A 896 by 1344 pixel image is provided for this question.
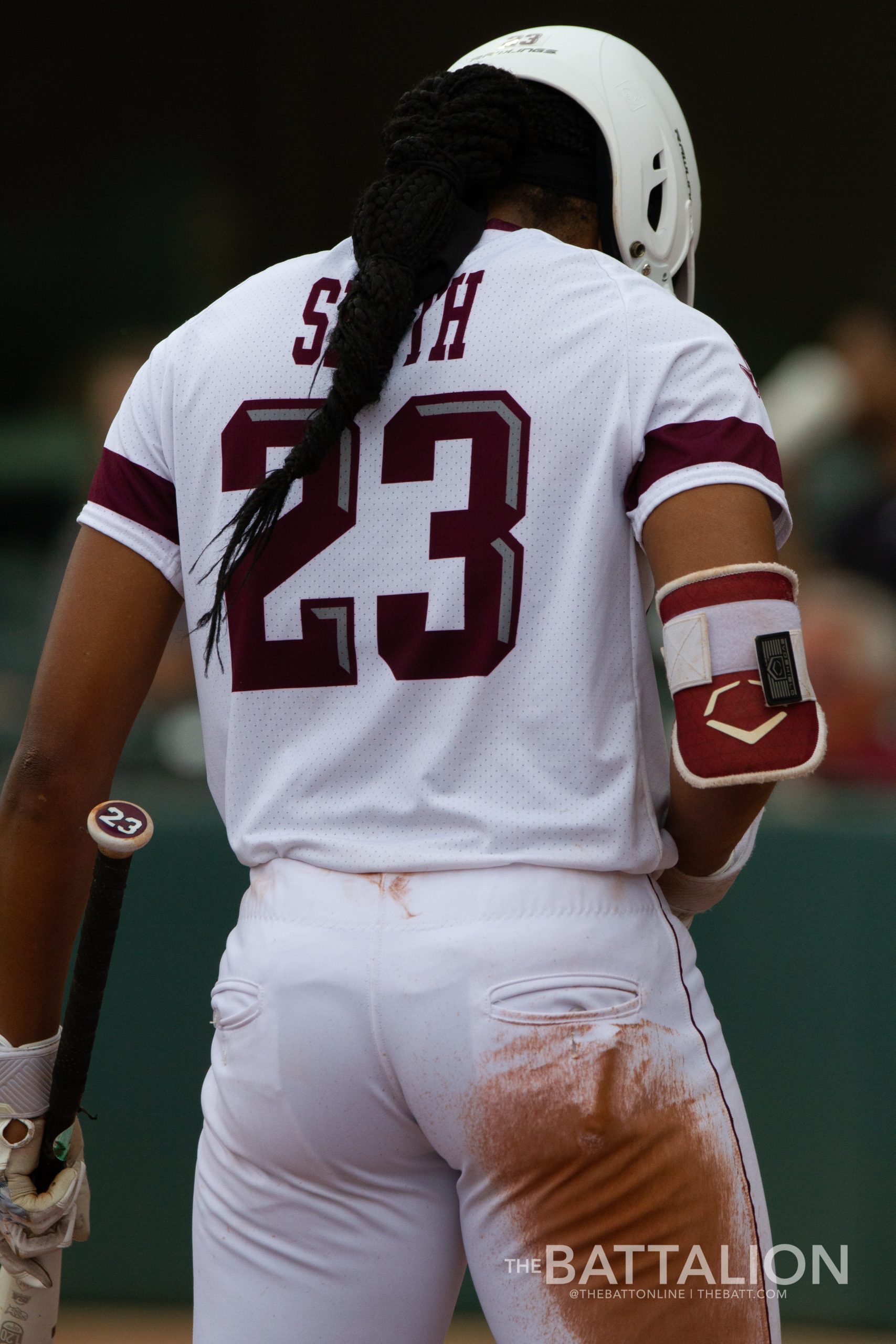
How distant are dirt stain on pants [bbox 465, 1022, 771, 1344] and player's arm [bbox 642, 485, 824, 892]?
287mm

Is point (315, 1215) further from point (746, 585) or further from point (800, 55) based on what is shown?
point (800, 55)

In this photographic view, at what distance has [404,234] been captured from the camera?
161cm

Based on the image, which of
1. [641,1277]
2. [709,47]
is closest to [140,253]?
[709,47]

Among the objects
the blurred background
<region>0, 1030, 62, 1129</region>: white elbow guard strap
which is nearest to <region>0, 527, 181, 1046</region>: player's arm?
<region>0, 1030, 62, 1129</region>: white elbow guard strap

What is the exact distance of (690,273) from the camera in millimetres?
2066

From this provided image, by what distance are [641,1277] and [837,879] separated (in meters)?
2.39

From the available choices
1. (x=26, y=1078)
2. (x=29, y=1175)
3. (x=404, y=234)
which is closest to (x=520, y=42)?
(x=404, y=234)

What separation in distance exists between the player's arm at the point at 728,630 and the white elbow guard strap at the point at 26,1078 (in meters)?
0.86

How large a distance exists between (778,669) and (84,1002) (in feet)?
2.94

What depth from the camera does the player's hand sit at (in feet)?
5.97

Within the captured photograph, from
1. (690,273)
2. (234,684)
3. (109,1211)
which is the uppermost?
(690,273)

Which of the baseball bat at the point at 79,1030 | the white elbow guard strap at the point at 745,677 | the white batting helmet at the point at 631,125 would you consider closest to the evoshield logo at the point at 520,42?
the white batting helmet at the point at 631,125

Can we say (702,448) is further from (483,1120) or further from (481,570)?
(483,1120)

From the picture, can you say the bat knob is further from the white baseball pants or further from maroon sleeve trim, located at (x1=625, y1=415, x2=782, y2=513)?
maroon sleeve trim, located at (x1=625, y1=415, x2=782, y2=513)
